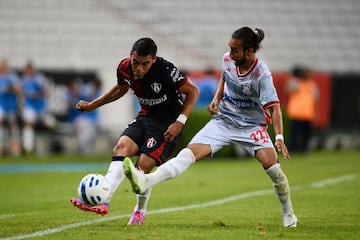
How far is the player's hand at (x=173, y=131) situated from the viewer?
344 inches

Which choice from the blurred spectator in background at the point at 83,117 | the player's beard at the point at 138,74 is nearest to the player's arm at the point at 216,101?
the player's beard at the point at 138,74

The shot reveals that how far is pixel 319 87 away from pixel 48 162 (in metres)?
9.26

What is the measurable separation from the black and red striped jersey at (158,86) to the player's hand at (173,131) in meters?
0.31

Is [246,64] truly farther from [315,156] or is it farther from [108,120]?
[108,120]

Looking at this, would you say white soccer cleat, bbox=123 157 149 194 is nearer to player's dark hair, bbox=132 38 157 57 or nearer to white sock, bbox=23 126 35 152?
player's dark hair, bbox=132 38 157 57

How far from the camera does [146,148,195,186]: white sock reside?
8.06 m

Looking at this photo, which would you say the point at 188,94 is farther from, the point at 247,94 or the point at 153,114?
the point at 247,94

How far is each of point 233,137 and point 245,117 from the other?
0.80ft

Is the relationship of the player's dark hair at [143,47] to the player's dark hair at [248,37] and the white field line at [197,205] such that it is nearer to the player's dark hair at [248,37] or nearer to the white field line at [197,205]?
the player's dark hair at [248,37]

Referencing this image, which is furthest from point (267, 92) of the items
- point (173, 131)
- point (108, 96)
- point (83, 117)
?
point (83, 117)

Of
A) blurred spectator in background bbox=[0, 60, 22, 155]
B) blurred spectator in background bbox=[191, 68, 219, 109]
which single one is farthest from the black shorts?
blurred spectator in background bbox=[191, 68, 219, 109]

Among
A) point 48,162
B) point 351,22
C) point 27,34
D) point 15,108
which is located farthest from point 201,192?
point 351,22

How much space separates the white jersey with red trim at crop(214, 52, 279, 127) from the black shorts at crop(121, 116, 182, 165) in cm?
62

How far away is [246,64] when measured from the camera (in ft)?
28.2
